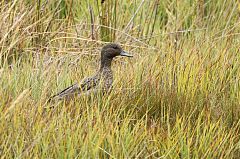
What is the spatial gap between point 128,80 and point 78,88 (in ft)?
1.29

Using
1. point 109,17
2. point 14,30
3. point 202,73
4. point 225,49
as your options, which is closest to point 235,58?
point 225,49

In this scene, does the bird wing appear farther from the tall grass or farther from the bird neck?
the bird neck

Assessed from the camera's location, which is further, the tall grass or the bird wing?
the bird wing

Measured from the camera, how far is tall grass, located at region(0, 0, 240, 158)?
394 centimetres

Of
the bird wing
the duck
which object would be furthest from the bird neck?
the bird wing

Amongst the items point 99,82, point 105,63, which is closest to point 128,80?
point 99,82

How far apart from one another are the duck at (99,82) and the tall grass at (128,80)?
68 millimetres

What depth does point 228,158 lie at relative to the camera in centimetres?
406

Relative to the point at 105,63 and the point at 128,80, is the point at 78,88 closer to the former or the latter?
the point at 128,80

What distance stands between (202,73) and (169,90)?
29 cm

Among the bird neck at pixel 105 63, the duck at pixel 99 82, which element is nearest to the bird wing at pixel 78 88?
the duck at pixel 99 82

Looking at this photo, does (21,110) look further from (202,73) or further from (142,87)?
(202,73)

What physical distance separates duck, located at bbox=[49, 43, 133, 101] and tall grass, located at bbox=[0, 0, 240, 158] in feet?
0.22

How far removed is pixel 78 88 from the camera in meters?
4.87
